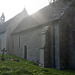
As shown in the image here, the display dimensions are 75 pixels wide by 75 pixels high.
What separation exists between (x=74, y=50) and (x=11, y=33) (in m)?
16.6

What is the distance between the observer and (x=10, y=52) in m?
27.0

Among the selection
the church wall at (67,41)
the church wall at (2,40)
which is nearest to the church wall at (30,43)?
the church wall at (67,41)

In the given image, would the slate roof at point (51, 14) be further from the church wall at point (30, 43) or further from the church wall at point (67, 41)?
the church wall at point (30, 43)

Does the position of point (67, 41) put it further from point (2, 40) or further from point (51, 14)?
point (2, 40)

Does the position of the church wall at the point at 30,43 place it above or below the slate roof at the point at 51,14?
below

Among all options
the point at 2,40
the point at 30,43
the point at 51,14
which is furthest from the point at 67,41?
the point at 2,40

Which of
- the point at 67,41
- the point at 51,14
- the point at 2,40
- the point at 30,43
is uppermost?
the point at 51,14

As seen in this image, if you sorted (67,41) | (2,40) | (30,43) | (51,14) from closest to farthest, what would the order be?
(67,41) < (51,14) < (30,43) < (2,40)

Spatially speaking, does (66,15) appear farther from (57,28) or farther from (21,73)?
(21,73)

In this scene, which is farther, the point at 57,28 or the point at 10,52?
the point at 10,52

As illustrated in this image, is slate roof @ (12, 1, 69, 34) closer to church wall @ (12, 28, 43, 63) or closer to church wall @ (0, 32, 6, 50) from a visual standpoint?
church wall @ (12, 28, 43, 63)

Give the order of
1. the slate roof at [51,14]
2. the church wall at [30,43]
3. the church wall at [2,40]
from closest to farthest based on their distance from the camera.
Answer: the slate roof at [51,14], the church wall at [30,43], the church wall at [2,40]

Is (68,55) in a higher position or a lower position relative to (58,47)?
lower

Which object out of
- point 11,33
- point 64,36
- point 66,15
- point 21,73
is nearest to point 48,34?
point 64,36
